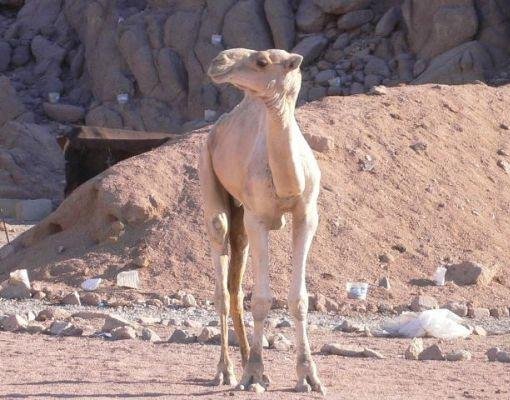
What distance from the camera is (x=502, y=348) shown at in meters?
10.9

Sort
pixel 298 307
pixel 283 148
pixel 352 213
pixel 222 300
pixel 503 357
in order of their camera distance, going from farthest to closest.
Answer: pixel 352 213 < pixel 503 357 < pixel 222 300 < pixel 298 307 < pixel 283 148

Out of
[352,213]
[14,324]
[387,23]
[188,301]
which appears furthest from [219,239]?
[387,23]

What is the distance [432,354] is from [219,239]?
82.9 inches

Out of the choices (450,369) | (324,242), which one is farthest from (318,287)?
(450,369)

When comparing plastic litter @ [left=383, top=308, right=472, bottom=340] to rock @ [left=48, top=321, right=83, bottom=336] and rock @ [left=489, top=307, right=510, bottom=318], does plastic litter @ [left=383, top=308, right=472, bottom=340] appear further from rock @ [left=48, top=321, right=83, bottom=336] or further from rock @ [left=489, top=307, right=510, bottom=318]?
rock @ [left=48, top=321, right=83, bottom=336]

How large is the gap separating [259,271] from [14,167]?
2212 centimetres

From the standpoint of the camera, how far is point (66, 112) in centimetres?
3450

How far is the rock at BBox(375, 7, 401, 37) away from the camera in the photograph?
30.8 metres

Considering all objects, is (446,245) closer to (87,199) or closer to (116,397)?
(87,199)

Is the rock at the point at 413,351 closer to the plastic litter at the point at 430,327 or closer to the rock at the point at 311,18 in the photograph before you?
the plastic litter at the point at 430,327

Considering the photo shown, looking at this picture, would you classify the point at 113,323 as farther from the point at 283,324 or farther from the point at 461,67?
the point at 461,67

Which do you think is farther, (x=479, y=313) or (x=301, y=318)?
(x=479, y=313)

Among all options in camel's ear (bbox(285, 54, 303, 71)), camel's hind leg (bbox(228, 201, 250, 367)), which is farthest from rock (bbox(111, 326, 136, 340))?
camel's ear (bbox(285, 54, 303, 71))

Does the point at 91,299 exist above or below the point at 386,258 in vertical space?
below
